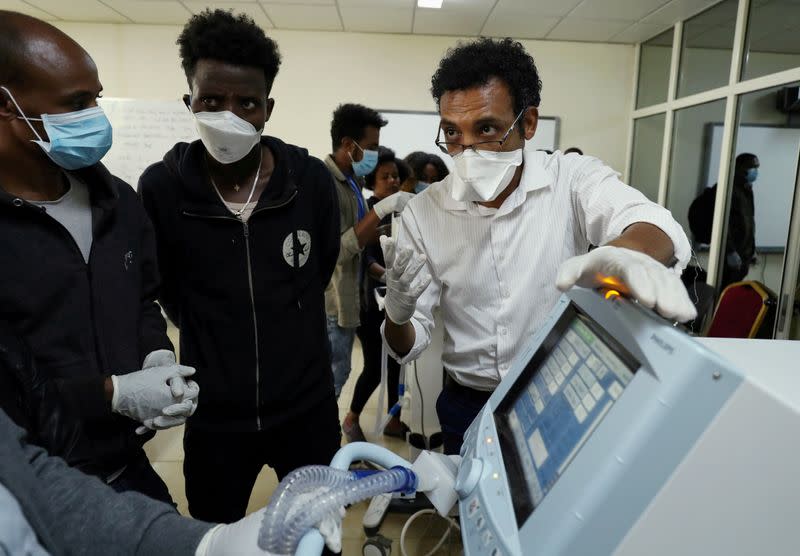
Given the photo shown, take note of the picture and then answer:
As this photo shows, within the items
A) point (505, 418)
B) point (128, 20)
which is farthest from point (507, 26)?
point (505, 418)

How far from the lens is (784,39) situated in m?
2.96

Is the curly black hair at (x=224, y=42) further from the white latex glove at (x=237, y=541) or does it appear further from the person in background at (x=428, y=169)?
the person in background at (x=428, y=169)

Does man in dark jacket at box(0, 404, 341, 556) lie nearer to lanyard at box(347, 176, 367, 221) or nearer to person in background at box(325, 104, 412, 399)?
person in background at box(325, 104, 412, 399)

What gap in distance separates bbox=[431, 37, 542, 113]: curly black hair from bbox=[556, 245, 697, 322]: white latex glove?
0.58m

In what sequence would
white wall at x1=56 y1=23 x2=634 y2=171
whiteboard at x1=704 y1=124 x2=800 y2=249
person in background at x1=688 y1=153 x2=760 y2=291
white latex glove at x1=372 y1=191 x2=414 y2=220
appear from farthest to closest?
white wall at x1=56 y1=23 x2=634 y2=171 → person in background at x1=688 y1=153 x2=760 y2=291 → whiteboard at x1=704 y1=124 x2=800 y2=249 → white latex glove at x1=372 y1=191 x2=414 y2=220

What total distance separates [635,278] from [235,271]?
892 millimetres

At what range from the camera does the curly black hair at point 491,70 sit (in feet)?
3.33

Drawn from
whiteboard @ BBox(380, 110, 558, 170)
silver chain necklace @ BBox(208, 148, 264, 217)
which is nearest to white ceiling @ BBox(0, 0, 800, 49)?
whiteboard @ BBox(380, 110, 558, 170)

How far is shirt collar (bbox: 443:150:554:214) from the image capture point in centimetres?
104

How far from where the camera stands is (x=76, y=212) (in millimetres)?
938

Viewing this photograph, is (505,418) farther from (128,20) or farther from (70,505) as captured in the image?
(128,20)

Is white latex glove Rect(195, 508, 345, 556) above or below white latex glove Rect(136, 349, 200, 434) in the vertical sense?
above

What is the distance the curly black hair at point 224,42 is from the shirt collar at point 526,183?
22.1 inches

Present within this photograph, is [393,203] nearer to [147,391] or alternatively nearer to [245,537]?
[147,391]
